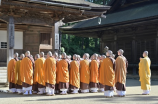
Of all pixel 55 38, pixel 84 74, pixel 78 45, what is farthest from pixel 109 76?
pixel 78 45

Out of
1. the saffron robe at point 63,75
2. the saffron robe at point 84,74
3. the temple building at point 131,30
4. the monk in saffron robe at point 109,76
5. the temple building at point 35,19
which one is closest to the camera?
the monk in saffron robe at point 109,76

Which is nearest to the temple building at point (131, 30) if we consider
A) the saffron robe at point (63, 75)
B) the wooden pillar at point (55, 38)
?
the wooden pillar at point (55, 38)

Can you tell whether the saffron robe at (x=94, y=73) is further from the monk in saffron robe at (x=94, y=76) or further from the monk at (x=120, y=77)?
the monk at (x=120, y=77)

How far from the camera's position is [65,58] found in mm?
11203

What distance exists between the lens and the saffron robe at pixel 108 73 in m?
9.95

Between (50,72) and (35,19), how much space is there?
15.3 feet

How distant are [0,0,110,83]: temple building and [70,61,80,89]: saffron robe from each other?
11.0 feet

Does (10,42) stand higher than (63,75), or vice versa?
(10,42)

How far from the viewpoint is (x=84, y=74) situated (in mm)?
11539

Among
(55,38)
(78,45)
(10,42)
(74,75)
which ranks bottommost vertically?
(74,75)

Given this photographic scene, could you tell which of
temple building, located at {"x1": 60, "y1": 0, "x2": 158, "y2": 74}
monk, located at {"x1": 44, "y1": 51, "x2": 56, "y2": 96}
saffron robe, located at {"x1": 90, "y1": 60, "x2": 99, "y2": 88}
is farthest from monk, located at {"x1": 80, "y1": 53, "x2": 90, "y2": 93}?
temple building, located at {"x1": 60, "y1": 0, "x2": 158, "y2": 74}

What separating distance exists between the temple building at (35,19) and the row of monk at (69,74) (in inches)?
97.8

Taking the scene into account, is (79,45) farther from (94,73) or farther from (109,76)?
(109,76)

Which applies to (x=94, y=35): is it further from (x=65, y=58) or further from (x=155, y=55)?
(x=65, y=58)
